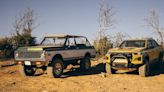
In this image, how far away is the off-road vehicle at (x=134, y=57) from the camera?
11.3 meters

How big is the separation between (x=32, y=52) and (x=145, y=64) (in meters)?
5.06

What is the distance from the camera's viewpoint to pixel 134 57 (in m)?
11.3

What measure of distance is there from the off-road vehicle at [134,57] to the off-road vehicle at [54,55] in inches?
74.1

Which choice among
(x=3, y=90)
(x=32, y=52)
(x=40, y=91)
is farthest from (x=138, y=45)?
(x=3, y=90)

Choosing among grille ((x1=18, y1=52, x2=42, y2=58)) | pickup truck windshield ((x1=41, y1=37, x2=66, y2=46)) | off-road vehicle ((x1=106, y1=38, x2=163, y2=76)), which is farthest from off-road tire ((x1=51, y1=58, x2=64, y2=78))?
off-road vehicle ((x1=106, y1=38, x2=163, y2=76))

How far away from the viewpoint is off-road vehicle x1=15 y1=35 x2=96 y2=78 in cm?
1078

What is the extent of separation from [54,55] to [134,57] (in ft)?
11.6

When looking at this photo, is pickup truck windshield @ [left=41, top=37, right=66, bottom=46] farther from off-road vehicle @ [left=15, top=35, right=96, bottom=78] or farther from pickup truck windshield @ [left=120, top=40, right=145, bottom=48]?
pickup truck windshield @ [left=120, top=40, right=145, bottom=48]

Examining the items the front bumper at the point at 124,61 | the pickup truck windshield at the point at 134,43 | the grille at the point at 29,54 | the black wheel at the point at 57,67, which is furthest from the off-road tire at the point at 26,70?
the pickup truck windshield at the point at 134,43

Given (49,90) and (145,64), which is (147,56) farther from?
(49,90)

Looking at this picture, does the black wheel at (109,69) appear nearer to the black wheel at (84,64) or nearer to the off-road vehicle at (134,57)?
the off-road vehicle at (134,57)

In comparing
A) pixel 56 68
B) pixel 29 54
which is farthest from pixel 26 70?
pixel 56 68

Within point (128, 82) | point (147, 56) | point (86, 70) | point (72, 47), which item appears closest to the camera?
point (128, 82)

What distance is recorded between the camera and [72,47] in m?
12.6
